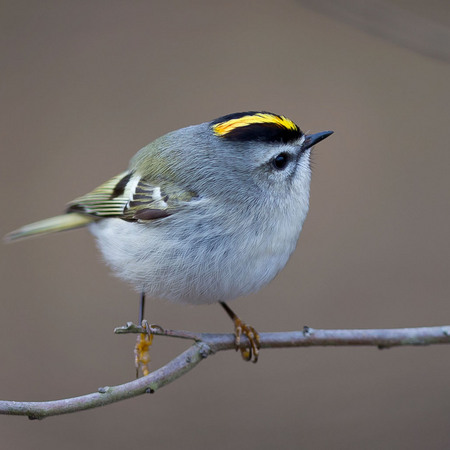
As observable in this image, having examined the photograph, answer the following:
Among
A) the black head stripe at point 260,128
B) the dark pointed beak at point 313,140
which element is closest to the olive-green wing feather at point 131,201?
the black head stripe at point 260,128

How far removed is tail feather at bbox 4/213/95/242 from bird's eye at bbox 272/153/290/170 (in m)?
0.79

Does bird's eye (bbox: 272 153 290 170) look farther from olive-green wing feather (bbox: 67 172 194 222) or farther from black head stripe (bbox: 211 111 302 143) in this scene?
olive-green wing feather (bbox: 67 172 194 222)

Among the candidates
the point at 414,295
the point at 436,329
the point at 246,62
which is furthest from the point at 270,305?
the point at 436,329

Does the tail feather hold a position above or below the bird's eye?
below

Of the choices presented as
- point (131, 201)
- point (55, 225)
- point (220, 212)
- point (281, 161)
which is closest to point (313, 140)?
point (281, 161)

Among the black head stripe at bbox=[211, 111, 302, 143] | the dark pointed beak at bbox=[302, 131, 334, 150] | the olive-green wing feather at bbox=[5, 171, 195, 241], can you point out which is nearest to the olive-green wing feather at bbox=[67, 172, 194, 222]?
the olive-green wing feather at bbox=[5, 171, 195, 241]

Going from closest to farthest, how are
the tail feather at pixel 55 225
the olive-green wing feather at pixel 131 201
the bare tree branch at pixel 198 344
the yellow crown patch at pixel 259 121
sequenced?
1. the bare tree branch at pixel 198 344
2. the yellow crown patch at pixel 259 121
3. the olive-green wing feather at pixel 131 201
4. the tail feather at pixel 55 225

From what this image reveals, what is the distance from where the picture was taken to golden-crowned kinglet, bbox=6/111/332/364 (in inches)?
72.6

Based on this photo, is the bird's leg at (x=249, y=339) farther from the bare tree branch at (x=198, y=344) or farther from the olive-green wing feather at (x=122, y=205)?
the olive-green wing feather at (x=122, y=205)

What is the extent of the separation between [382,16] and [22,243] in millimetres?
2810

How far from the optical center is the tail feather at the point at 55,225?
238 cm

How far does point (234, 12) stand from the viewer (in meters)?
4.27

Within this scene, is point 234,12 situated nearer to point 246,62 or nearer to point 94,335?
point 246,62

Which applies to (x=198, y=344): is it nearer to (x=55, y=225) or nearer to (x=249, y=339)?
(x=249, y=339)
